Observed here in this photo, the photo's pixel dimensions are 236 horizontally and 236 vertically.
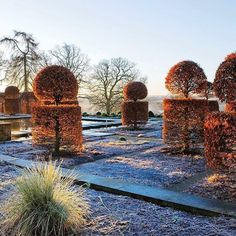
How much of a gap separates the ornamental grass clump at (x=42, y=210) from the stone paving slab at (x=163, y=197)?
1179mm

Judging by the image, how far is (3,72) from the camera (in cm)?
3150

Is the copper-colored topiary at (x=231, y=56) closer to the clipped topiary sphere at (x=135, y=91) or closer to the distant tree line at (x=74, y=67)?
the clipped topiary sphere at (x=135, y=91)

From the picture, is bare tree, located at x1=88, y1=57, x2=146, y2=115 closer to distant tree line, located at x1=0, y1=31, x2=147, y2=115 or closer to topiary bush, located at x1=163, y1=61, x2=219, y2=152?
distant tree line, located at x1=0, y1=31, x2=147, y2=115

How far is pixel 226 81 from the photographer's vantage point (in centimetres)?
531

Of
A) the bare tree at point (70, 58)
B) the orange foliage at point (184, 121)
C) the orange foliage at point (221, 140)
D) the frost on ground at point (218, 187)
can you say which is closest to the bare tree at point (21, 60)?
the bare tree at point (70, 58)

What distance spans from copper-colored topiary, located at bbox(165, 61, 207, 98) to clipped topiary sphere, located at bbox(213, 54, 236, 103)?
3184 mm

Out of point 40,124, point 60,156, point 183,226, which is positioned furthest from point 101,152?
point 183,226

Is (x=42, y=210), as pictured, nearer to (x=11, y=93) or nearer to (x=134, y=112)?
(x=134, y=112)

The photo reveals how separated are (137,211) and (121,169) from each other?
2.53m

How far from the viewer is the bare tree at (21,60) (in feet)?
102

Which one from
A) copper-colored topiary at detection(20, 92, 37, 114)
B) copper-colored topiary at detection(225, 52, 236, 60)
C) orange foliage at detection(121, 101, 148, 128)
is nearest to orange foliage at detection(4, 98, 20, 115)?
copper-colored topiary at detection(20, 92, 37, 114)

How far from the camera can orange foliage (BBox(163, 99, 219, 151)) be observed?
847cm

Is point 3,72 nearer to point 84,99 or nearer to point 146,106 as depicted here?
point 84,99

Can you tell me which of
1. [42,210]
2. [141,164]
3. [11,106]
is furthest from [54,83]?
[11,106]
